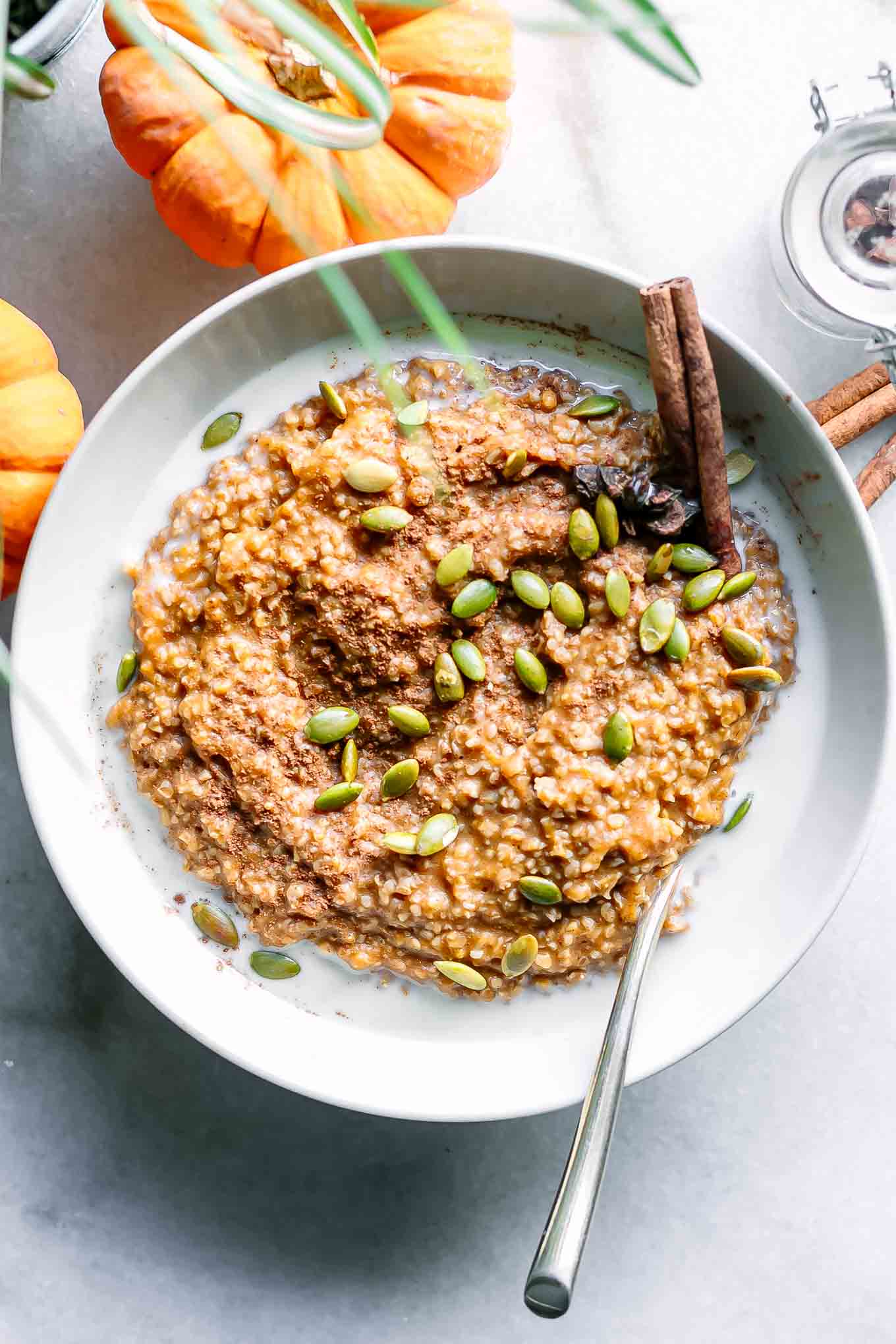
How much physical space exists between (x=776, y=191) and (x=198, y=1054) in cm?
209

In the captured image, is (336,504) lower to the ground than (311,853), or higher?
higher

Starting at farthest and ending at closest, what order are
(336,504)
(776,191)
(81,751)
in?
1. (776,191)
2. (81,751)
3. (336,504)

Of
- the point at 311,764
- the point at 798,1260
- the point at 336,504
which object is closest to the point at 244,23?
the point at 336,504

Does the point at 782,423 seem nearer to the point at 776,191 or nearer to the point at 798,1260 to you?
the point at 776,191

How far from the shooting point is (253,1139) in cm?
233

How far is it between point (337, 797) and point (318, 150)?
1.09 m

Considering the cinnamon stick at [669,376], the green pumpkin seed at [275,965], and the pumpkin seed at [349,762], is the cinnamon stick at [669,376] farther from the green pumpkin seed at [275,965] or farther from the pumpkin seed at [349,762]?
the green pumpkin seed at [275,965]

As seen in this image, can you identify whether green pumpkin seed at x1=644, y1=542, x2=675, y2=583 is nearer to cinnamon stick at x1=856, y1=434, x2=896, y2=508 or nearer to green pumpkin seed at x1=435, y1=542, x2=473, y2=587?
green pumpkin seed at x1=435, y1=542, x2=473, y2=587

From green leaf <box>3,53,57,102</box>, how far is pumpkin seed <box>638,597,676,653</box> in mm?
1185

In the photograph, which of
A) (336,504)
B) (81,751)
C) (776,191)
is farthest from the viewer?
(776,191)

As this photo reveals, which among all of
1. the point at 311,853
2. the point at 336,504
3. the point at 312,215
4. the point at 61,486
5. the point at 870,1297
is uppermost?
the point at 312,215

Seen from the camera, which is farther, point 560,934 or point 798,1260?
point 798,1260

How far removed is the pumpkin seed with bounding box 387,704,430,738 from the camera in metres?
1.89

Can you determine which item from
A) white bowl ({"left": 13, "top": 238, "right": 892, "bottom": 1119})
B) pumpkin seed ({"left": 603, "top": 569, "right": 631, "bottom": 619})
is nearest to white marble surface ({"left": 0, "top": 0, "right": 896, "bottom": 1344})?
white bowl ({"left": 13, "top": 238, "right": 892, "bottom": 1119})
